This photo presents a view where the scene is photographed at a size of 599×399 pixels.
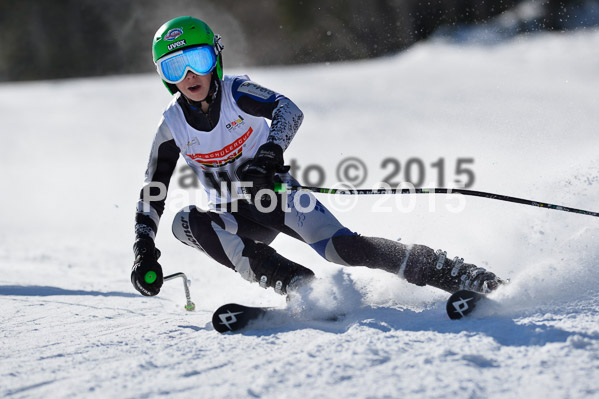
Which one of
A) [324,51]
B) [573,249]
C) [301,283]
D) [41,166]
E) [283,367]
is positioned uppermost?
[324,51]

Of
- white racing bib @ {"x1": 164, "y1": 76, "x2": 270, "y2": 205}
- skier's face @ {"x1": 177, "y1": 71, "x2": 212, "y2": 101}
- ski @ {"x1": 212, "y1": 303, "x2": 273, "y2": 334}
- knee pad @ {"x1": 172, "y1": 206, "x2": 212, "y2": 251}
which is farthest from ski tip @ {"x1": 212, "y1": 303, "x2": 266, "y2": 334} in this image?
skier's face @ {"x1": 177, "y1": 71, "x2": 212, "y2": 101}

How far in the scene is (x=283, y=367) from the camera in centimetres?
192

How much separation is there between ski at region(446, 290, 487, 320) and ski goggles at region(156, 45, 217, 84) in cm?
163

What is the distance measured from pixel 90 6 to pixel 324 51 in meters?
14.0

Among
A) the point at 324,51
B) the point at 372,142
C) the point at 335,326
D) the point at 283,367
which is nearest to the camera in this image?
the point at 283,367

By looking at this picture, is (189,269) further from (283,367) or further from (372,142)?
(372,142)

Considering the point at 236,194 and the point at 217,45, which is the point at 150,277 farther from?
the point at 217,45

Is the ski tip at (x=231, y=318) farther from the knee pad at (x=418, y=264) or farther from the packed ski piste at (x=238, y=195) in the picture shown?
the knee pad at (x=418, y=264)

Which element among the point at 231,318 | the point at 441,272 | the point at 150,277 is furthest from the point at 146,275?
the point at 441,272

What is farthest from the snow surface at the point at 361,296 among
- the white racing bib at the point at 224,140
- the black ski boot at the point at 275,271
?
the white racing bib at the point at 224,140

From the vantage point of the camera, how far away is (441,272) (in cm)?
262

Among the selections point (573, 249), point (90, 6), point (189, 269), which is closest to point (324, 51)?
point (90, 6)

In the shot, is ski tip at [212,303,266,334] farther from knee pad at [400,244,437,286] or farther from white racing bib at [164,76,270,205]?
white racing bib at [164,76,270,205]

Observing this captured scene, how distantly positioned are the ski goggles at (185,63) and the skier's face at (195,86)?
0.07ft
